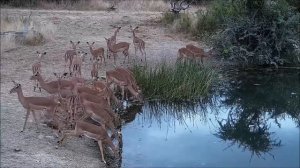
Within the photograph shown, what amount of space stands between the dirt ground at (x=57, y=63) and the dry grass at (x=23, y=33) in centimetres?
29

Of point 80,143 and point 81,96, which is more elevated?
point 81,96

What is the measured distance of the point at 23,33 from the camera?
17.1 metres

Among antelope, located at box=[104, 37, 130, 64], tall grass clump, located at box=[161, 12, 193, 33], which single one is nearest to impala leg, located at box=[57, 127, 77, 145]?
antelope, located at box=[104, 37, 130, 64]

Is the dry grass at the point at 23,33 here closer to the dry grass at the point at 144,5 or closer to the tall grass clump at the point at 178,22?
the tall grass clump at the point at 178,22

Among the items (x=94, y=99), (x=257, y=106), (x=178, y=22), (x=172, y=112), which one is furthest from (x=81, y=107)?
(x=178, y=22)

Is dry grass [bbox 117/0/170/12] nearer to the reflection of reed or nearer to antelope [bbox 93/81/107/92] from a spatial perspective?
the reflection of reed

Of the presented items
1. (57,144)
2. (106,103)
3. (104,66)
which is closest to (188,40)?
(104,66)

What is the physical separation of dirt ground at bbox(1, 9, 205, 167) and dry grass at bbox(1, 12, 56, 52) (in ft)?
0.94

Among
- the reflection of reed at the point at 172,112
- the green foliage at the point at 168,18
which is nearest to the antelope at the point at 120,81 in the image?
the reflection of reed at the point at 172,112

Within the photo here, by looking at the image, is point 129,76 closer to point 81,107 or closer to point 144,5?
point 81,107

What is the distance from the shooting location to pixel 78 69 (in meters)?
12.9

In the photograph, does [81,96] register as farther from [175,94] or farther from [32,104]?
[175,94]

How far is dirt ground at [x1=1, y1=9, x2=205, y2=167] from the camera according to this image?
8.56 m

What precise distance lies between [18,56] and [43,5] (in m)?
12.6
